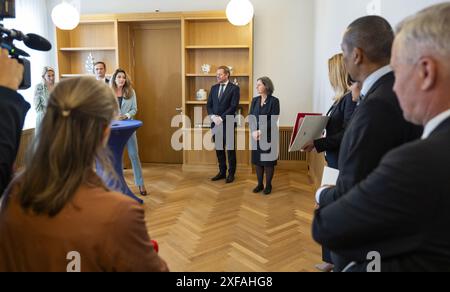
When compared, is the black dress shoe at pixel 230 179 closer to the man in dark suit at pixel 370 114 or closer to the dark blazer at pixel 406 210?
the man in dark suit at pixel 370 114

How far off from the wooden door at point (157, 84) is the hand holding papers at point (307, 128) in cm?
385

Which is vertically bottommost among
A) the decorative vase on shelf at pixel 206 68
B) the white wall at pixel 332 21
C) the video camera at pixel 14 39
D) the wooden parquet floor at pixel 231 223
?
the wooden parquet floor at pixel 231 223

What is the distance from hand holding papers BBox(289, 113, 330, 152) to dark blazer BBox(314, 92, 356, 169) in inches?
2.6

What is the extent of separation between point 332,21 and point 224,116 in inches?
75.0

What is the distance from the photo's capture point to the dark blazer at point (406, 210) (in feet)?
2.47

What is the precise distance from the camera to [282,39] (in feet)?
19.2

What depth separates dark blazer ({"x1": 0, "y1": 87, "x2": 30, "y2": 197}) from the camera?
3.24 ft

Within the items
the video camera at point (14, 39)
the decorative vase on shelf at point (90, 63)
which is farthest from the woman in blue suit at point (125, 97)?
the video camera at point (14, 39)

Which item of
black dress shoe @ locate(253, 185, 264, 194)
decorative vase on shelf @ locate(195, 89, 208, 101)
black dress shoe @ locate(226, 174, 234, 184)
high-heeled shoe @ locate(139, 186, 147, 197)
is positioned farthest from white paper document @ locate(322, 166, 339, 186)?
decorative vase on shelf @ locate(195, 89, 208, 101)

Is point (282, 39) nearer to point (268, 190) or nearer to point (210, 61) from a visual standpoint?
point (210, 61)

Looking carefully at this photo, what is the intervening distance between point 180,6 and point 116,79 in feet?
6.80

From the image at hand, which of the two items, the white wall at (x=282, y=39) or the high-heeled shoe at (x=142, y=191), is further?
the white wall at (x=282, y=39)

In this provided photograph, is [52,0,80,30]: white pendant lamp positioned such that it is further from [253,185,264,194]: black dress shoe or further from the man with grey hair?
the man with grey hair
